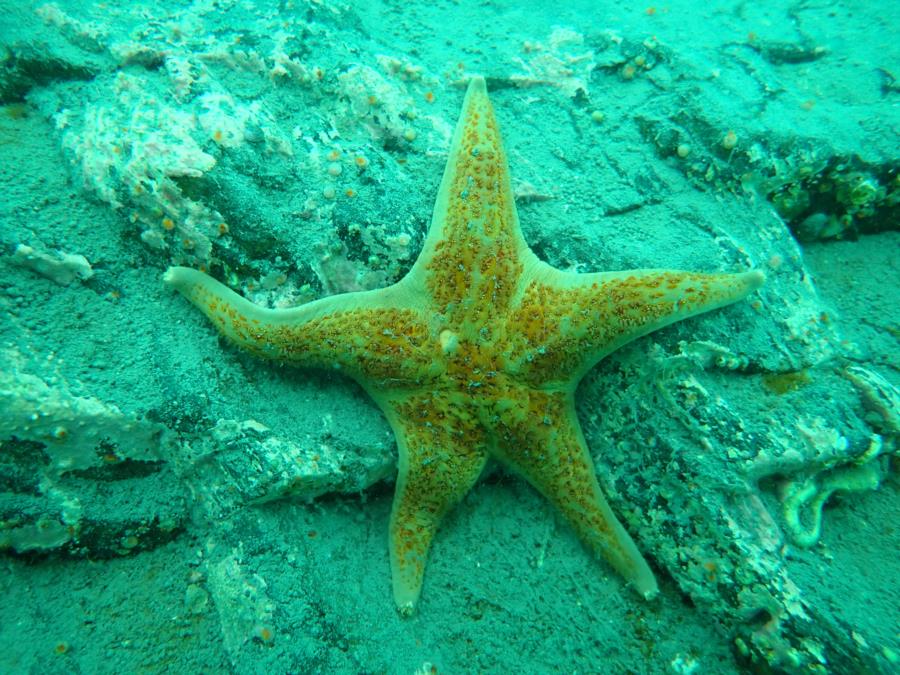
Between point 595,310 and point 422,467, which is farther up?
point 595,310

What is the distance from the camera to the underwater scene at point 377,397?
264cm

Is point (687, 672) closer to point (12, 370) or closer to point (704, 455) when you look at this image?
point (704, 455)

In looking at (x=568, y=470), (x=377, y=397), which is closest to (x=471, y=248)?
(x=377, y=397)

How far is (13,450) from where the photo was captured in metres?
2.53

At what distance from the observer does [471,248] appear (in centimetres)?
281

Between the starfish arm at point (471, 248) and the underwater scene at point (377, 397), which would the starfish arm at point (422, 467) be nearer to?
the underwater scene at point (377, 397)

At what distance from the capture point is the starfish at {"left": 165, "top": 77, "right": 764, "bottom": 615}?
2.77 meters

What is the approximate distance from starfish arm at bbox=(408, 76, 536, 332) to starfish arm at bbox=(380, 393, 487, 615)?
51 cm

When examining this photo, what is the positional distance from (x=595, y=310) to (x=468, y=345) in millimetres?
708

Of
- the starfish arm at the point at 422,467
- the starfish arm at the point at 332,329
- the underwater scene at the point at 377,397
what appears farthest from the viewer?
the starfish arm at the point at 422,467

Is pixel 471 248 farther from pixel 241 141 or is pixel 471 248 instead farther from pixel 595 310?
pixel 241 141

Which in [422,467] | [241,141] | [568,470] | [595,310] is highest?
[241,141]

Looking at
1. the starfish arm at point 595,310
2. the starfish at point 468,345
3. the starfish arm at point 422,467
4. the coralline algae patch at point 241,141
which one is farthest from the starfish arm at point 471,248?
the starfish arm at point 422,467

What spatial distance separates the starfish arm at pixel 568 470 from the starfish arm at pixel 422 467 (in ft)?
0.81
